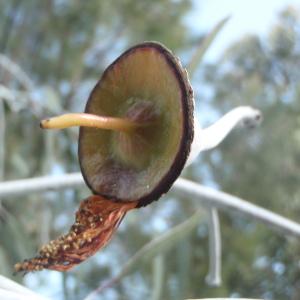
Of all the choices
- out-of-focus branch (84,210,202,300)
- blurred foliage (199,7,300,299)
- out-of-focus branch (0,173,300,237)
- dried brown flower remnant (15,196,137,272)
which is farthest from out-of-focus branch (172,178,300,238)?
blurred foliage (199,7,300,299)

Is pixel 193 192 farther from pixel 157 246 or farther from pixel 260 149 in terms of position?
pixel 260 149

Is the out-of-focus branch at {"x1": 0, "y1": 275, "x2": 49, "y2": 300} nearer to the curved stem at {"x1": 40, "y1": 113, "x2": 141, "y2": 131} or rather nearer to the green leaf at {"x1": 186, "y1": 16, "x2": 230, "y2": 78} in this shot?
the curved stem at {"x1": 40, "y1": 113, "x2": 141, "y2": 131}

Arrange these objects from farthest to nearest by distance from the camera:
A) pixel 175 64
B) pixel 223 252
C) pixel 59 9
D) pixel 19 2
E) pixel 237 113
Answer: pixel 59 9 < pixel 19 2 < pixel 223 252 < pixel 237 113 < pixel 175 64

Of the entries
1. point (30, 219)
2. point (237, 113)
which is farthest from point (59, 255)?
point (30, 219)

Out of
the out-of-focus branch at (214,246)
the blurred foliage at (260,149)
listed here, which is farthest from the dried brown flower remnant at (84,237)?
the blurred foliage at (260,149)

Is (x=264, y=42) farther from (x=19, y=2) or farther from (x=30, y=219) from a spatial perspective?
(x=30, y=219)
